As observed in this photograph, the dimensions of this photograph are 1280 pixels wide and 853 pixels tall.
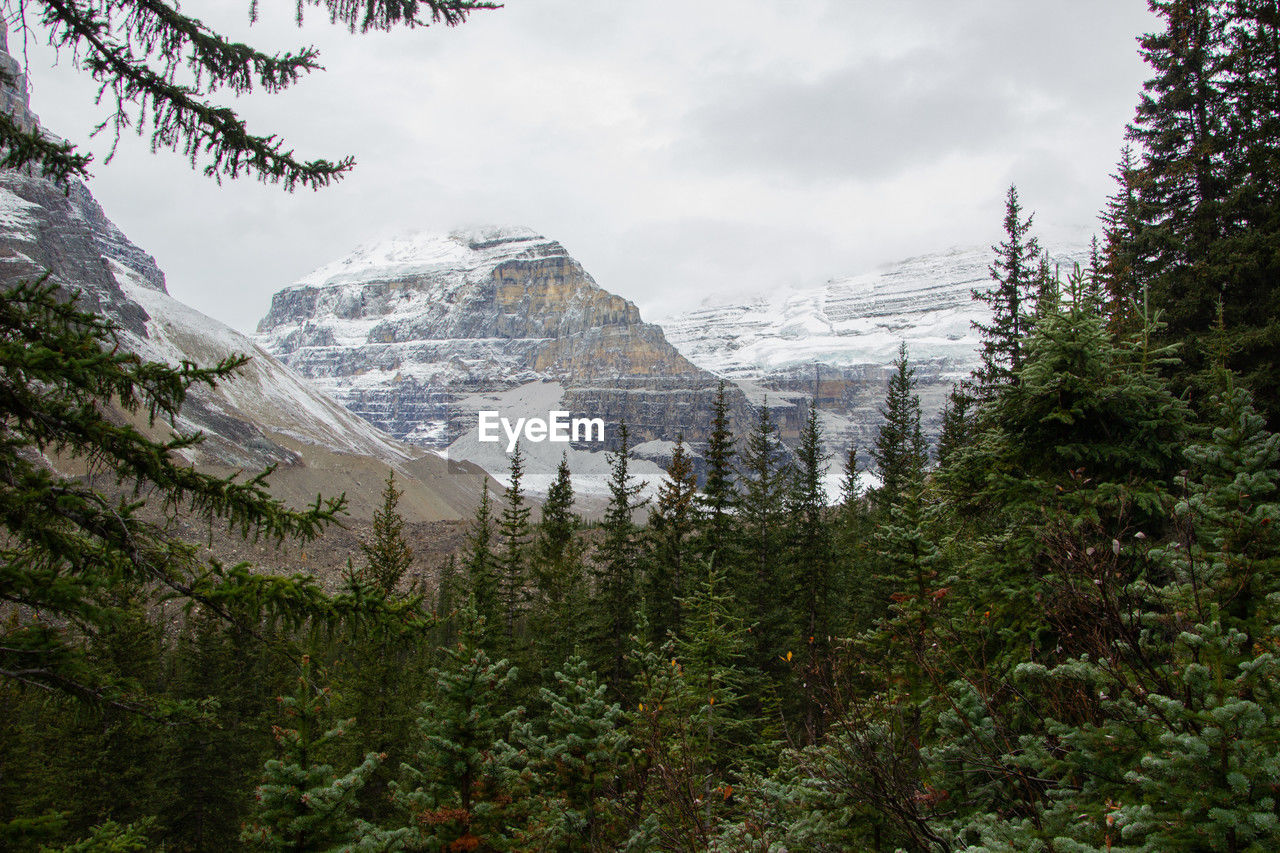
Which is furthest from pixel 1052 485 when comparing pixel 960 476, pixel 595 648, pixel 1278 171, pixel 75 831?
pixel 75 831

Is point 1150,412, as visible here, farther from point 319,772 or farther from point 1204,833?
point 319,772

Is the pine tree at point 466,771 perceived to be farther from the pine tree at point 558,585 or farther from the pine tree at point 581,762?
the pine tree at point 558,585

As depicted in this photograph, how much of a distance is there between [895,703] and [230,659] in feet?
97.2

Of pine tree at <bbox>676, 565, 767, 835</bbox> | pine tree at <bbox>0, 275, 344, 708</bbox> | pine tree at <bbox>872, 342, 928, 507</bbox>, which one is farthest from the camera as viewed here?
pine tree at <bbox>872, 342, 928, 507</bbox>

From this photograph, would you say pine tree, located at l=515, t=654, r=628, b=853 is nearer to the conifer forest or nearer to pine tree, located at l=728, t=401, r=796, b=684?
the conifer forest

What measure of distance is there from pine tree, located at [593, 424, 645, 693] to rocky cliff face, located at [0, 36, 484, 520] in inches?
2646

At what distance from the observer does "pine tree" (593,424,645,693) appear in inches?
857

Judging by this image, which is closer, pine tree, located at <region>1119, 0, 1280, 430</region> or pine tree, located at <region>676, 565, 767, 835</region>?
pine tree, located at <region>676, 565, 767, 835</region>

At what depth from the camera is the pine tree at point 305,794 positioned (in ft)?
18.0

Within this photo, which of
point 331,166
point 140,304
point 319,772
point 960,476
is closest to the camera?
point 331,166

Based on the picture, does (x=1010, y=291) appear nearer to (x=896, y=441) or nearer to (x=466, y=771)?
(x=896, y=441)

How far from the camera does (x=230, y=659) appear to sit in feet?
88.2

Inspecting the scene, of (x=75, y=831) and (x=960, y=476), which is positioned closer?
(x=960, y=476)

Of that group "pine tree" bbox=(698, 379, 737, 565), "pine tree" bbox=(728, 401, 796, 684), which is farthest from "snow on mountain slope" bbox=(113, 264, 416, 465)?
"pine tree" bbox=(698, 379, 737, 565)
